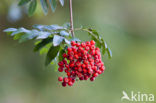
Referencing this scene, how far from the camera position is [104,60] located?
348cm

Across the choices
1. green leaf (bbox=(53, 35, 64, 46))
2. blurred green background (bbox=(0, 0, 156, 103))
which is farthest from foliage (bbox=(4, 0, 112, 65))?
blurred green background (bbox=(0, 0, 156, 103))

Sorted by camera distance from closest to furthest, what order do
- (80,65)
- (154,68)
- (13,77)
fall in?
(80,65) → (13,77) → (154,68)

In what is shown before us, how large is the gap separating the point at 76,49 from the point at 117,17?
115 inches

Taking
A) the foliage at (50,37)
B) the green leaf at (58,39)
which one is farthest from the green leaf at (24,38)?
the green leaf at (58,39)

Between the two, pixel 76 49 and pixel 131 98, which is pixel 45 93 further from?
pixel 76 49

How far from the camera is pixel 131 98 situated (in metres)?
3.69

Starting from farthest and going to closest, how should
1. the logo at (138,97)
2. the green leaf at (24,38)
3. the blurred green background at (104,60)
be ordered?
the logo at (138,97) → the blurred green background at (104,60) → the green leaf at (24,38)

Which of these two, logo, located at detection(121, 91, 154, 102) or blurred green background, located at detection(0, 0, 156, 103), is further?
logo, located at detection(121, 91, 154, 102)

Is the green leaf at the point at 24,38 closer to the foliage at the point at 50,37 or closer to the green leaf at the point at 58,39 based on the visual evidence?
the foliage at the point at 50,37

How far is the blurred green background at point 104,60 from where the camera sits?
3.48 m

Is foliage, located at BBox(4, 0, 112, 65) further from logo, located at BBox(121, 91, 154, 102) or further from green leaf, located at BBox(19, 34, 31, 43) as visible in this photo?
logo, located at BBox(121, 91, 154, 102)

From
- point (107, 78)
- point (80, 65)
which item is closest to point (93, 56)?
point (80, 65)

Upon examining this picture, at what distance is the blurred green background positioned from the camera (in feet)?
11.4

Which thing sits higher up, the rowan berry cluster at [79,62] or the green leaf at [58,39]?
the green leaf at [58,39]
